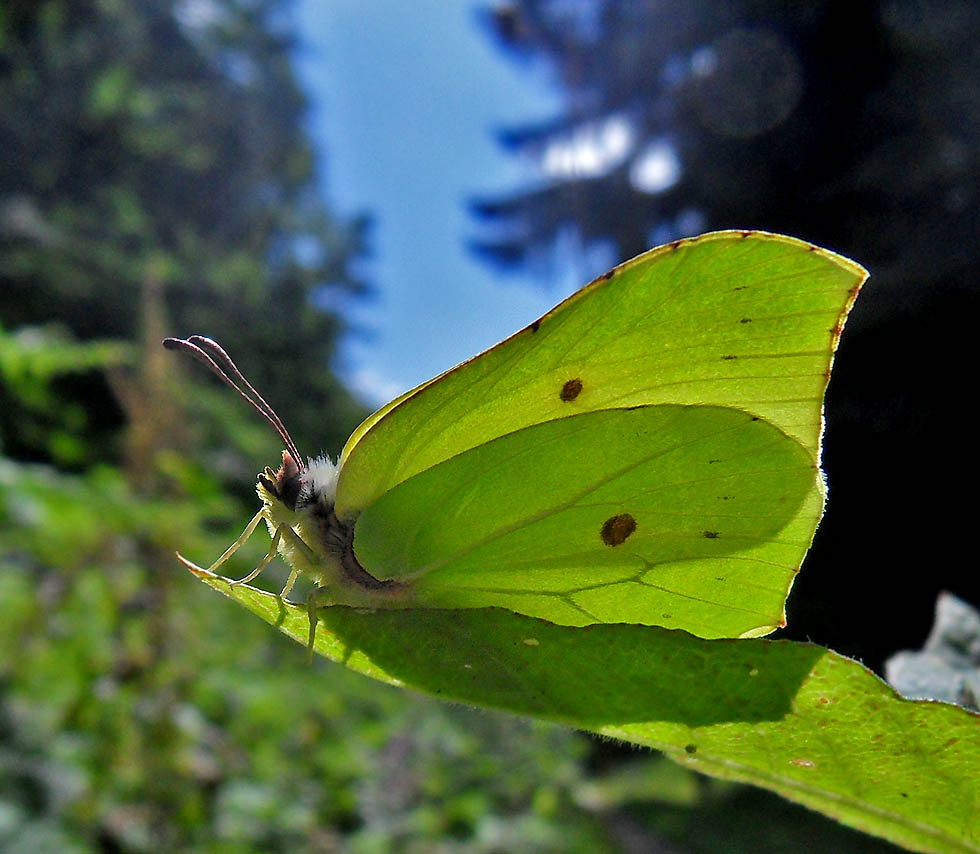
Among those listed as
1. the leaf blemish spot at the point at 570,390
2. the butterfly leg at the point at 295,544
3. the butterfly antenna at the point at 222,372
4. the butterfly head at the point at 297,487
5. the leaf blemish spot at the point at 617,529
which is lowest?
the butterfly leg at the point at 295,544

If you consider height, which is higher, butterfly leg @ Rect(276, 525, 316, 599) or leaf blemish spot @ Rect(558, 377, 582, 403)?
leaf blemish spot @ Rect(558, 377, 582, 403)

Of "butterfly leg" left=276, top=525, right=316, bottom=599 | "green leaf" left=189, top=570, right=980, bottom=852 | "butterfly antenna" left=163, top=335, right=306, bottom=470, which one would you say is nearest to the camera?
"green leaf" left=189, top=570, right=980, bottom=852

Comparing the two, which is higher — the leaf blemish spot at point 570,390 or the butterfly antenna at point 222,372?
the butterfly antenna at point 222,372

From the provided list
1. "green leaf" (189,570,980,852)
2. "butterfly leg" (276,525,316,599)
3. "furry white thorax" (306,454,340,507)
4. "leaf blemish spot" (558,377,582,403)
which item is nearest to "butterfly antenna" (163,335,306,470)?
"furry white thorax" (306,454,340,507)

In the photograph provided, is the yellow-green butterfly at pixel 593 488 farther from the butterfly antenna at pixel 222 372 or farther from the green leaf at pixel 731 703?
the green leaf at pixel 731 703

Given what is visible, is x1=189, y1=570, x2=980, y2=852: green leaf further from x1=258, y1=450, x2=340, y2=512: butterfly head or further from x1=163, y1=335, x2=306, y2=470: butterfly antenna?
x1=163, y1=335, x2=306, y2=470: butterfly antenna

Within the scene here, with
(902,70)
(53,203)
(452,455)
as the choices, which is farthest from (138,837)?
(53,203)

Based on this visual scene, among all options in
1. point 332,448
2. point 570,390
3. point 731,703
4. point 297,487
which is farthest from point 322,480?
point 332,448

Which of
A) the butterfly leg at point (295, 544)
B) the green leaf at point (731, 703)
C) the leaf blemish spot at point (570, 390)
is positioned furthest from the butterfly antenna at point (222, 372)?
the green leaf at point (731, 703)
